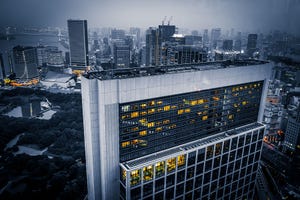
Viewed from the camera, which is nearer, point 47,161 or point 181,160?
point 181,160

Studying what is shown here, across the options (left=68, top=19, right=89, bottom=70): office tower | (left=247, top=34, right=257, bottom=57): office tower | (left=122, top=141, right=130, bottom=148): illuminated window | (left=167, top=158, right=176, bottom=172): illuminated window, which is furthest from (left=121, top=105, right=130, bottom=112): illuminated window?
(left=247, top=34, right=257, bottom=57): office tower

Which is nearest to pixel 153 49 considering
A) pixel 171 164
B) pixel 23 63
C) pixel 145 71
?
pixel 23 63

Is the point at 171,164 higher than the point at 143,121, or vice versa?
the point at 143,121

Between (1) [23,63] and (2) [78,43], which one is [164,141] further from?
(2) [78,43]

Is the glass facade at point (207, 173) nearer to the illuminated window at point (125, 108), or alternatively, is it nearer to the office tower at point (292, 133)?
the illuminated window at point (125, 108)

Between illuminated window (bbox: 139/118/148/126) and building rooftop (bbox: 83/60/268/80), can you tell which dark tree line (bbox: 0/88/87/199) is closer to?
illuminated window (bbox: 139/118/148/126)

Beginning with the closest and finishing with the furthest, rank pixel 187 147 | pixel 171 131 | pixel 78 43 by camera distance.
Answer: pixel 171 131 → pixel 187 147 → pixel 78 43

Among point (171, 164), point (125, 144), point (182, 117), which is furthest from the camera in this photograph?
point (182, 117)

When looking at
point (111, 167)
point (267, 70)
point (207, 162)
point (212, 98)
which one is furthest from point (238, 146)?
point (111, 167)
